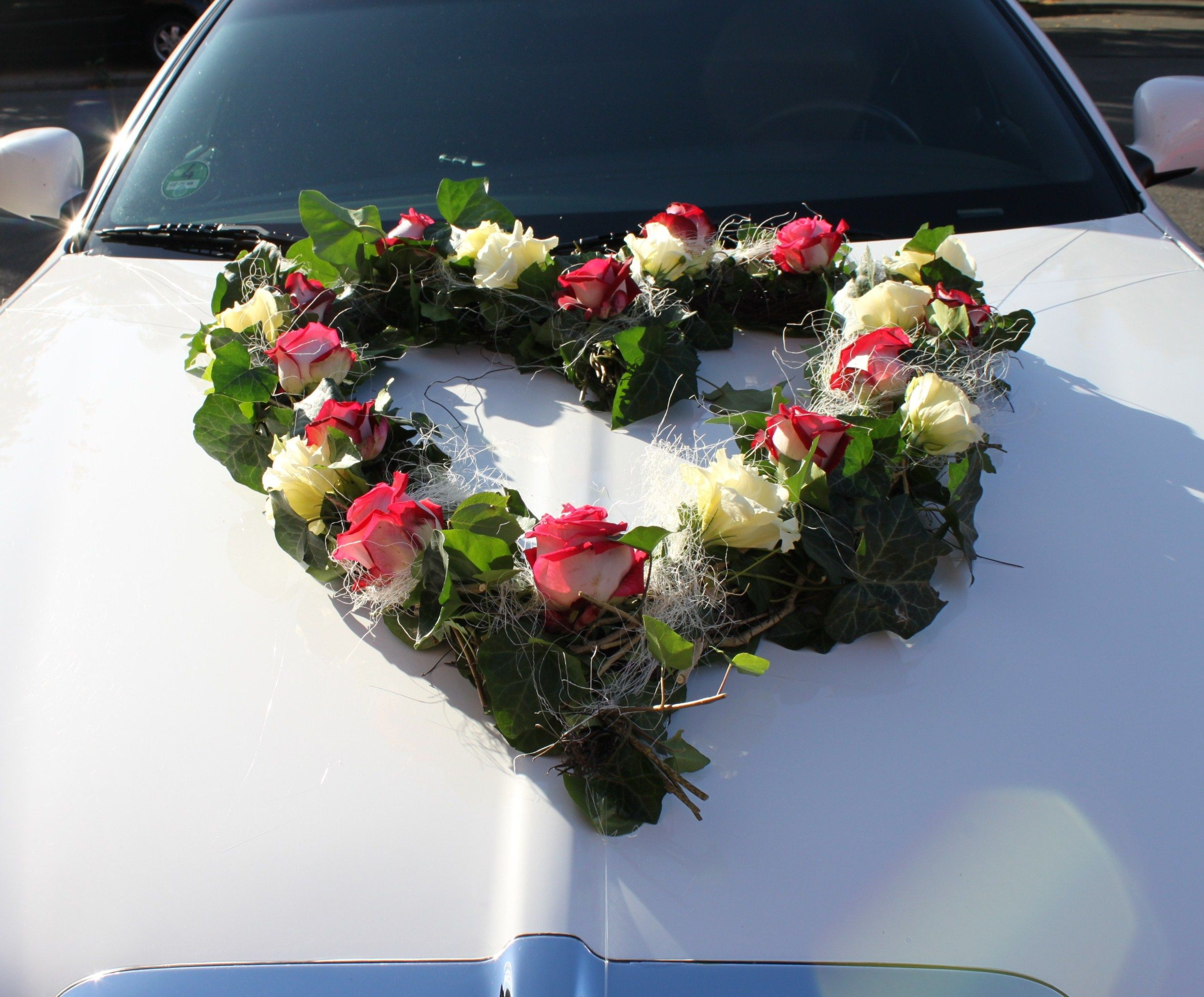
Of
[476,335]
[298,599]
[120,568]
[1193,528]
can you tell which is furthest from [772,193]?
[120,568]

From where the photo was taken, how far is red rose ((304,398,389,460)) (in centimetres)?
127

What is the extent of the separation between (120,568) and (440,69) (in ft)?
4.29

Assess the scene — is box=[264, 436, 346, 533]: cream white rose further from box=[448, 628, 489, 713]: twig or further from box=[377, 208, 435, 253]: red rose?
box=[377, 208, 435, 253]: red rose

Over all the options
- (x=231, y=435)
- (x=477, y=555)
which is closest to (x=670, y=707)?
(x=477, y=555)

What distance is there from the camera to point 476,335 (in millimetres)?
1666

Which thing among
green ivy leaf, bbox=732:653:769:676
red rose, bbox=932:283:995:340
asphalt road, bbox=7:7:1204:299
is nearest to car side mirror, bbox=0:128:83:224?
red rose, bbox=932:283:995:340

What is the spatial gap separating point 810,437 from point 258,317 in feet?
2.88

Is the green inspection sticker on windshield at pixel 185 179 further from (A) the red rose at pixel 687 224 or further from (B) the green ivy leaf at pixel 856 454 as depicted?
(B) the green ivy leaf at pixel 856 454

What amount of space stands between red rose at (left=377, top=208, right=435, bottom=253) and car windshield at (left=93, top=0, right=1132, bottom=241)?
166 mm

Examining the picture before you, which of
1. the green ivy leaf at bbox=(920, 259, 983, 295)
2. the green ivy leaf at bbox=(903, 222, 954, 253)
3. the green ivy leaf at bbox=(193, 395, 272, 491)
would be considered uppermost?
the green ivy leaf at bbox=(903, 222, 954, 253)

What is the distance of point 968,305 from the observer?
1525 mm

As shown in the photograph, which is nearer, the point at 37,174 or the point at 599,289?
the point at 599,289

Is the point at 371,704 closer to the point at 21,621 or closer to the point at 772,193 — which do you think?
Result: the point at 21,621

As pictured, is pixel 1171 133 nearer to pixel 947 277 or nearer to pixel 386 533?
pixel 947 277
